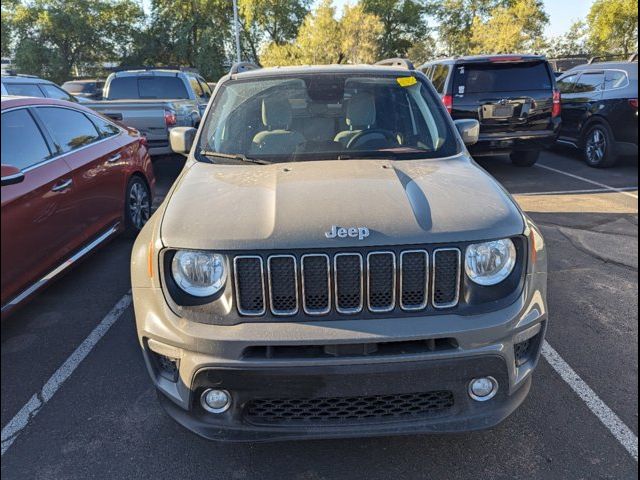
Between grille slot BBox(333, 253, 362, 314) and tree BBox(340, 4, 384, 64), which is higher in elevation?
tree BBox(340, 4, 384, 64)

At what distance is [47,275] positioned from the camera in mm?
3049

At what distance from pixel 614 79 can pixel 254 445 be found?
9.36 metres

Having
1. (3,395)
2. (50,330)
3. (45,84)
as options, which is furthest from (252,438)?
(45,84)

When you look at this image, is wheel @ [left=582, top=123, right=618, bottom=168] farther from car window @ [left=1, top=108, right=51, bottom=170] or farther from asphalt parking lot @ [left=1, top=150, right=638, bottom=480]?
car window @ [left=1, top=108, right=51, bottom=170]

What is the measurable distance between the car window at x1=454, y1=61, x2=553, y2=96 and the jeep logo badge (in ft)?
23.1

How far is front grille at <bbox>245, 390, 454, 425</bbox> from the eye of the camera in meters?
2.17

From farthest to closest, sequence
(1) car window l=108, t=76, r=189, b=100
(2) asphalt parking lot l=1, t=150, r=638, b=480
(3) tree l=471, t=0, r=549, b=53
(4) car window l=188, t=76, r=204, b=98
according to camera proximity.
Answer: (3) tree l=471, t=0, r=549, b=53
(4) car window l=188, t=76, r=204, b=98
(1) car window l=108, t=76, r=189, b=100
(2) asphalt parking lot l=1, t=150, r=638, b=480

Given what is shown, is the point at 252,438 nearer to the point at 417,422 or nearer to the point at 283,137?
the point at 417,422

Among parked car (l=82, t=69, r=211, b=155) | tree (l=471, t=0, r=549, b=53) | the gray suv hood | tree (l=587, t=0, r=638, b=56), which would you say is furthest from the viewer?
tree (l=471, t=0, r=549, b=53)

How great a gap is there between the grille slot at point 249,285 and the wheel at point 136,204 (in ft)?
11.6

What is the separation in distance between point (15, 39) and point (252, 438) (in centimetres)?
4540

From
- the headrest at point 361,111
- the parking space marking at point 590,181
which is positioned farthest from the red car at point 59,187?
the parking space marking at point 590,181

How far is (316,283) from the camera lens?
213 centimetres

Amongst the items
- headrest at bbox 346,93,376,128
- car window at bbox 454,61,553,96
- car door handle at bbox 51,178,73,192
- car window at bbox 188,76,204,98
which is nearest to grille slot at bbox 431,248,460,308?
headrest at bbox 346,93,376,128
